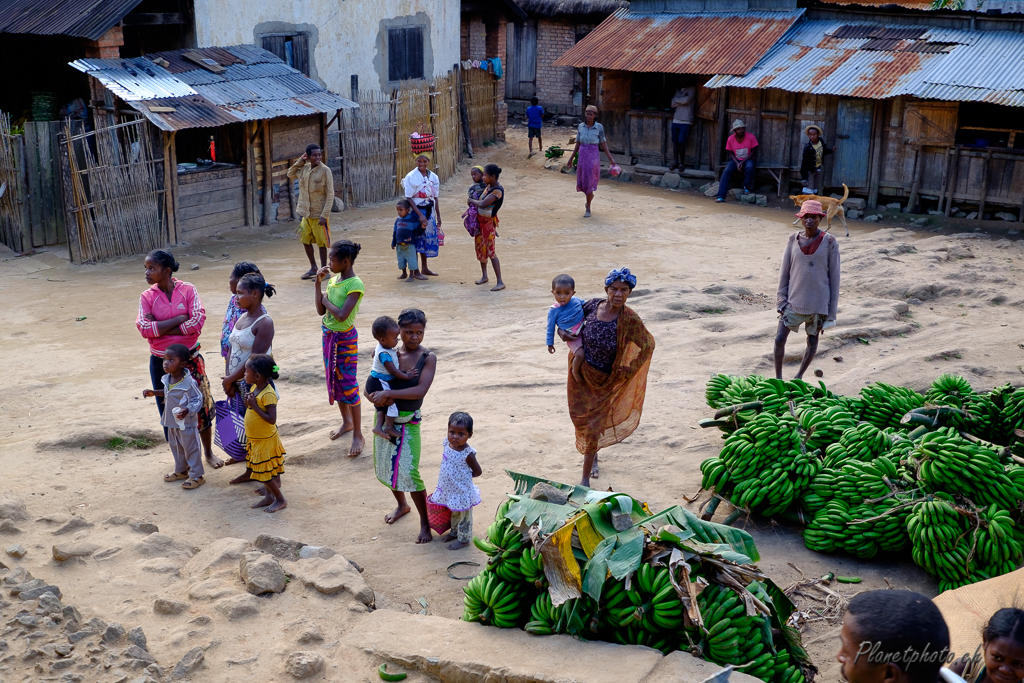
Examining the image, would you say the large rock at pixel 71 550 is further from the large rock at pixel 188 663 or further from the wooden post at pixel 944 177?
the wooden post at pixel 944 177

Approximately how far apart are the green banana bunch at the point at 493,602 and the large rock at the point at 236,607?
3.34 feet

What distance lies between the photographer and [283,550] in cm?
489

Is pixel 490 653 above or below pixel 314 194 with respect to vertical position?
below

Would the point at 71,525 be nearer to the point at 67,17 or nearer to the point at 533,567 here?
the point at 533,567

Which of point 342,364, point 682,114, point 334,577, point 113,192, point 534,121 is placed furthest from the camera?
point 534,121

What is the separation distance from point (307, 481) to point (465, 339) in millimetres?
3167

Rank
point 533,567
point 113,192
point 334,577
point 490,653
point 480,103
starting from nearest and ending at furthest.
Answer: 1. point 490,653
2. point 533,567
3. point 334,577
4. point 113,192
5. point 480,103

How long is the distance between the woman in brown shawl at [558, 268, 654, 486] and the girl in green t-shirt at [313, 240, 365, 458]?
4.83 ft

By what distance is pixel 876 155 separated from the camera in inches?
593

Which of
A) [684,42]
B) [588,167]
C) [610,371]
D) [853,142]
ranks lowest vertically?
[610,371]

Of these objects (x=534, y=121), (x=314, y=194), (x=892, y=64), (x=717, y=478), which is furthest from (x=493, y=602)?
(x=534, y=121)

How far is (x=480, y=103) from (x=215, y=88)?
8.63 meters

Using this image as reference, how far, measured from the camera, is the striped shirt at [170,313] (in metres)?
5.79

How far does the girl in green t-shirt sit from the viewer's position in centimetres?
615
